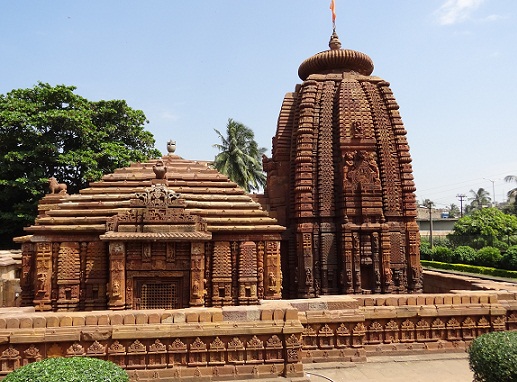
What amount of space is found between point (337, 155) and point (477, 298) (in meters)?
5.81

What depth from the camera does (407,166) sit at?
12.9 meters

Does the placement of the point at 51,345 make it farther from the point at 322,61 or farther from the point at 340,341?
the point at 322,61

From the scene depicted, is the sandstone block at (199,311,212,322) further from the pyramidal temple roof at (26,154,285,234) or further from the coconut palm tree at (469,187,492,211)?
the coconut palm tree at (469,187,492,211)

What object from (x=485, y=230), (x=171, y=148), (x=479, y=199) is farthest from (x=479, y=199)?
(x=171, y=148)

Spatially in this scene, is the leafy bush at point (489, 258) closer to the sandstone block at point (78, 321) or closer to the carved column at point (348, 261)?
the carved column at point (348, 261)

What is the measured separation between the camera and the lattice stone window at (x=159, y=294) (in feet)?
29.9

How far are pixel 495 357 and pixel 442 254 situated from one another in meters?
27.5

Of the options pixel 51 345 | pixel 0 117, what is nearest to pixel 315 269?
pixel 51 345

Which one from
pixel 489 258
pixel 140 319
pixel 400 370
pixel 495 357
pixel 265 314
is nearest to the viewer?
pixel 495 357

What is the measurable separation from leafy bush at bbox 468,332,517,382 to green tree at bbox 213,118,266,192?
24850 mm

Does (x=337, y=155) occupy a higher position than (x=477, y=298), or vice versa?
(x=337, y=155)

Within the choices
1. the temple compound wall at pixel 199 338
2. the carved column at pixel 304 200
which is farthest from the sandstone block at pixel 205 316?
the carved column at pixel 304 200

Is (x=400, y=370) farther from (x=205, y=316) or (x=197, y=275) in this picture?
(x=197, y=275)

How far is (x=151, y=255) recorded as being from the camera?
9.05 meters
